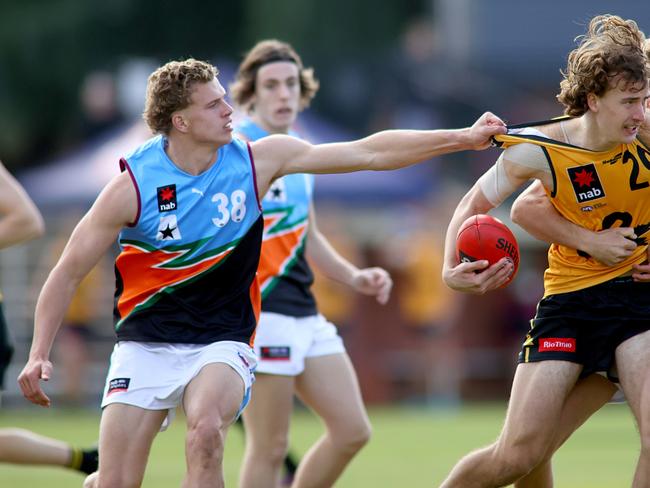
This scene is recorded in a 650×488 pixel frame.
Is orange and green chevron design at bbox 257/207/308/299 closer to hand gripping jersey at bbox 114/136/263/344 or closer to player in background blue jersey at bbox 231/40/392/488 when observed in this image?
player in background blue jersey at bbox 231/40/392/488

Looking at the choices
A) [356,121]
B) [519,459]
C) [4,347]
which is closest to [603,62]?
[519,459]

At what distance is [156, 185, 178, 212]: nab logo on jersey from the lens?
6.52 m

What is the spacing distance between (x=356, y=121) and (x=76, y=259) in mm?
15333

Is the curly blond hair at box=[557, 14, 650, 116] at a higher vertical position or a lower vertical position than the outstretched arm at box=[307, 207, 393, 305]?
higher

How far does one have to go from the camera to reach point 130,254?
6.67 meters

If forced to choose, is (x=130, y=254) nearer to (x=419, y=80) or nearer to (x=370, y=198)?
(x=370, y=198)

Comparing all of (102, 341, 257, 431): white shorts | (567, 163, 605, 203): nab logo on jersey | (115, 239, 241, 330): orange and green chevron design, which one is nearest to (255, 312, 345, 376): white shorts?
(102, 341, 257, 431): white shorts

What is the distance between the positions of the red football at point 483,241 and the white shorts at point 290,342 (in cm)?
164

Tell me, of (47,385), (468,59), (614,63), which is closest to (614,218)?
(614,63)

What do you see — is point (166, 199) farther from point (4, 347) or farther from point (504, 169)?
point (4, 347)

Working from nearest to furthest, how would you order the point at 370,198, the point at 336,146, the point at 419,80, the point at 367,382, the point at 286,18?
the point at 336,146, the point at 370,198, the point at 367,382, the point at 419,80, the point at 286,18

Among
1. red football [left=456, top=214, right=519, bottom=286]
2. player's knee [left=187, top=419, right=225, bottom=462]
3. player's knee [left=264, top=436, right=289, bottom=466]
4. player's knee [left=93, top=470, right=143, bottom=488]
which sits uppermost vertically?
red football [left=456, top=214, right=519, bottom=286]

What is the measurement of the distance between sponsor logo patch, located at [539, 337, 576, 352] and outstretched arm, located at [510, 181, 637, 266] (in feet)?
1.36

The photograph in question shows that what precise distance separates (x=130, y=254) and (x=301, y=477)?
2.02 meters
